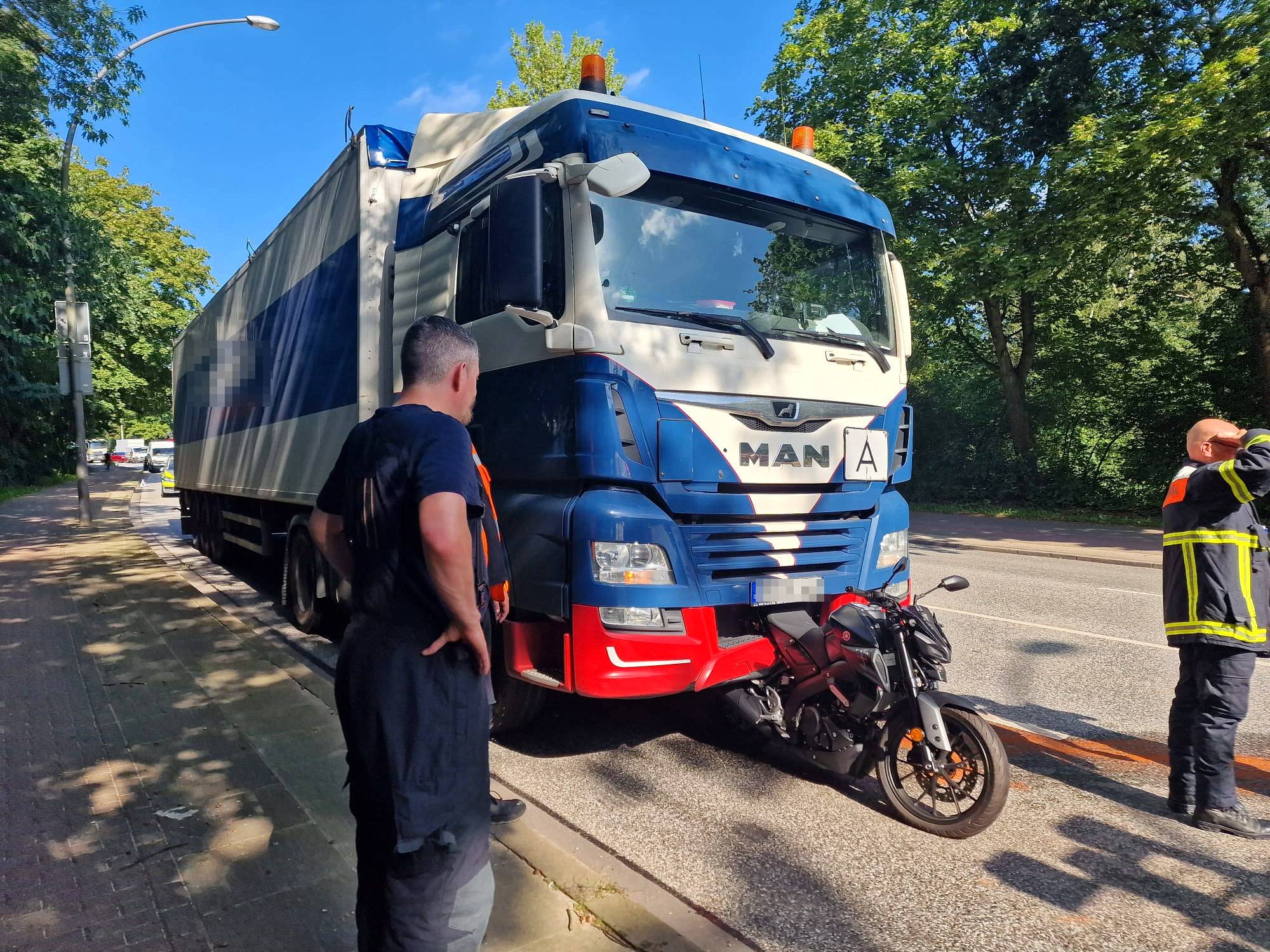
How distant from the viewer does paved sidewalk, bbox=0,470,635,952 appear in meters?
2.68

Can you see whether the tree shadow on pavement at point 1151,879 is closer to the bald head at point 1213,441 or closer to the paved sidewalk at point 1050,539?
Answer: the bald head at point 1213,441

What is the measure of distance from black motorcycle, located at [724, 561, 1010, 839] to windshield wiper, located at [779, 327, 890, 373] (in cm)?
132

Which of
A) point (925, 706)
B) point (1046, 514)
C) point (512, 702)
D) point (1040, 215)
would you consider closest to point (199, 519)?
point (512, 702)

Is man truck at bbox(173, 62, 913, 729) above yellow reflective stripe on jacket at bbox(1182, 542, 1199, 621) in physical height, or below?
above

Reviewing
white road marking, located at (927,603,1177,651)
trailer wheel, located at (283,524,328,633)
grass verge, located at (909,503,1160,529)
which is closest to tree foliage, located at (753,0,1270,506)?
grass verge, located at (909,503,1160,529)

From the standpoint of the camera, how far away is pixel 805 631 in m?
3.92

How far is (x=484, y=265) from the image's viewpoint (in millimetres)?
4223

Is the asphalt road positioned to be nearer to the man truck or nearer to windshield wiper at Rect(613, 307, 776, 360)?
the man truck

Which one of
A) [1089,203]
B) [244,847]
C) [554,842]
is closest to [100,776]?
[244,847]

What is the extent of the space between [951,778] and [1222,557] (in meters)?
1.43

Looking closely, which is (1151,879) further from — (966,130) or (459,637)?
(966,130)

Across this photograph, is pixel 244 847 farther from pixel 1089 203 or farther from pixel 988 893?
pixel 1089 203

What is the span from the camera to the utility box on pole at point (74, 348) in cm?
1389

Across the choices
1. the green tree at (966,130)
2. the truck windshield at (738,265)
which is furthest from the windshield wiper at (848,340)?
the green tree at (966,130)
